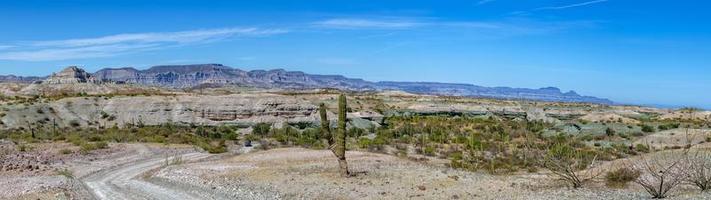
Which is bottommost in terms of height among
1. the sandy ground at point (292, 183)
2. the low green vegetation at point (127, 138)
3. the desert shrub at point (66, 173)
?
the low green vegetation at point (127, 138)

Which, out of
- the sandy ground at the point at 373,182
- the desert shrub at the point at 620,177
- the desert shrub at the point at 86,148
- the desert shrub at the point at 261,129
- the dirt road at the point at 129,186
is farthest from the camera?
the desert shrub at the point at 261,129

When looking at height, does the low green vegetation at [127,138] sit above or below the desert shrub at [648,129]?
below

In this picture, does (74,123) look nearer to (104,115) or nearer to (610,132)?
(104,115)

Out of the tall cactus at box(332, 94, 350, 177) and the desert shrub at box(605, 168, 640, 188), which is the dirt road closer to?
the tall cactus at box(332, 94, 350, 177)

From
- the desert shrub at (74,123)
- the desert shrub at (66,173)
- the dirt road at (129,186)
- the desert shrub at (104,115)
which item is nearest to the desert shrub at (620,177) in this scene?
the dirt road at (129,186)

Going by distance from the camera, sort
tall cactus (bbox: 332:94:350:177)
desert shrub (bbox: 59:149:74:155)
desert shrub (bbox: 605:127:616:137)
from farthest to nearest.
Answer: desert shrub (bbox: 605:127:616:137), desert shrub (bbox: 59:149:74:155), tall cactus (bbox: 332:94:350:177)

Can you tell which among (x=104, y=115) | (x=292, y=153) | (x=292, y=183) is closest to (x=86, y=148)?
(x=292, y=153)

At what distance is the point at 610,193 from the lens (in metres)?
24.8

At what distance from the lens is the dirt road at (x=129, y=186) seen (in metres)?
26.2

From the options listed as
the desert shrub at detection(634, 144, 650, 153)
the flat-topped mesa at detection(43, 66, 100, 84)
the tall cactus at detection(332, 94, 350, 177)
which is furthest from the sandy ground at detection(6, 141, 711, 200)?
the flat-topped mesa at detection(43, 66, 100, 84)

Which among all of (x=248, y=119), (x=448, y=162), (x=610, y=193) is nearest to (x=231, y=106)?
(x=248, y=119)

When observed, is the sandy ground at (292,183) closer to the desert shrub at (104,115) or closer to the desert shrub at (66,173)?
the desert shrub at (66,173)

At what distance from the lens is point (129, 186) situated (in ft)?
95.9

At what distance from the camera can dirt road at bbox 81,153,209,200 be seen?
26188mm
